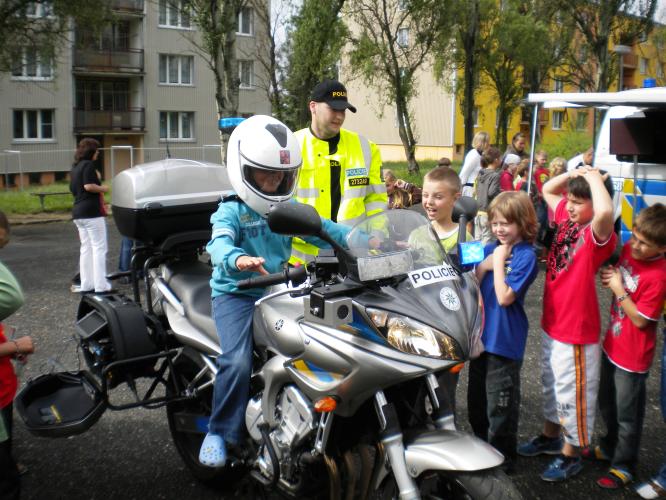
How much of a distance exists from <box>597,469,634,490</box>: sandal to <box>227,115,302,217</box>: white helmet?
2.30 m

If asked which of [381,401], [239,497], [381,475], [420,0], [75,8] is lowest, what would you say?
[239,497]

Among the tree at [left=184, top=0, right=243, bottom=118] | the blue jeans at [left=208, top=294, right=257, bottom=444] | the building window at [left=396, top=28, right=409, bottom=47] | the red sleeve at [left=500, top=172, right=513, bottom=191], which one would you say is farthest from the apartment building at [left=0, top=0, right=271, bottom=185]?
the blue jeans at [left=208, top=294, right=257, bottom=444]

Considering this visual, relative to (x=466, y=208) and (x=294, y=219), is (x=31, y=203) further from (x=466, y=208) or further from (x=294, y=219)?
(x=294, y=219)

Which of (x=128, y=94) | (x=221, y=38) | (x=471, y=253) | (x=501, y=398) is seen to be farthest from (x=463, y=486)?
(x=128, y=94)

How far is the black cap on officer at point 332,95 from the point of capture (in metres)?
4.55

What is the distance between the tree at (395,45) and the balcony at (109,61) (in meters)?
15.5

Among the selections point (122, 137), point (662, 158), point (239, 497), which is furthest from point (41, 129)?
point (239, 497)

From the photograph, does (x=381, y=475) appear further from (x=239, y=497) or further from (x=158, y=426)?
(x=158, y=426)

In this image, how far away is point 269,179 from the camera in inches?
129

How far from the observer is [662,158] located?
9.19 m

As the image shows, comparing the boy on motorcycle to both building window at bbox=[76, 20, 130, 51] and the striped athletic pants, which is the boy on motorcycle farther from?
building window at bbox=[76, 20, 130, 51]

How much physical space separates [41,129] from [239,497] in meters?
37.9

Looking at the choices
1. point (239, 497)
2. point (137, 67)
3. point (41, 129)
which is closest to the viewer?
point (239, 497)

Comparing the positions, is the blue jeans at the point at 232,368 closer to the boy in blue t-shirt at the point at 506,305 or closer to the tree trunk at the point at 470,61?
the boy in blue t-shirt at the point at 506,305
